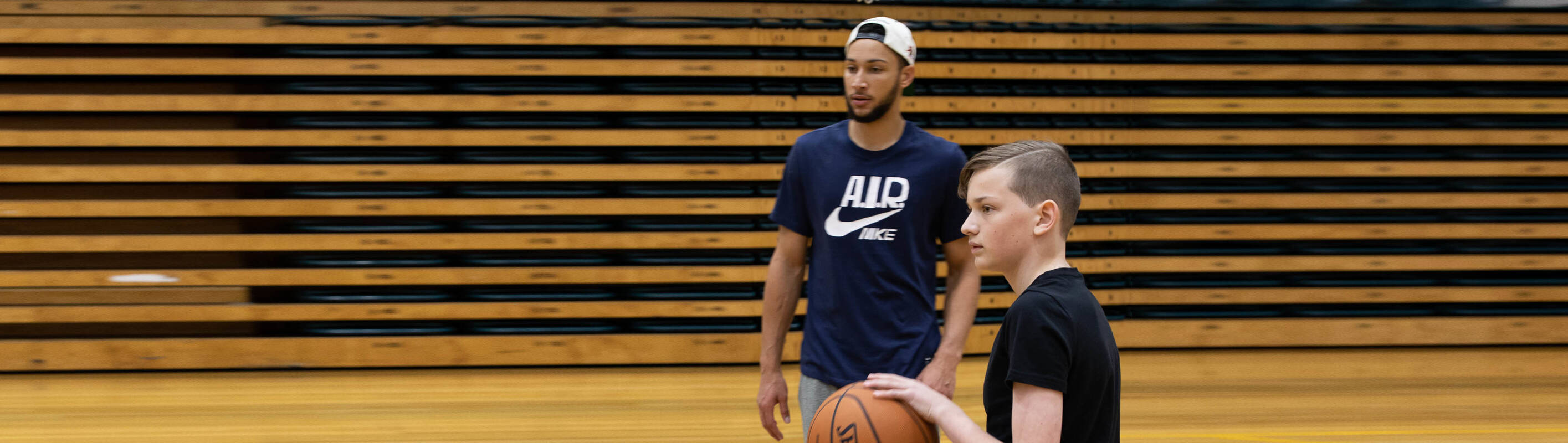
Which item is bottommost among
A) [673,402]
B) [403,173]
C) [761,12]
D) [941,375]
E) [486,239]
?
[673,402]

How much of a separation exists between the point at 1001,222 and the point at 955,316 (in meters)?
0.73

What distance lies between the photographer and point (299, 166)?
4.55 meters

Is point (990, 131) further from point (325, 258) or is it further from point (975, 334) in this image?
point (325, 258)

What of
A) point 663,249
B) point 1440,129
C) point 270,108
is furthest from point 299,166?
point 1440,129

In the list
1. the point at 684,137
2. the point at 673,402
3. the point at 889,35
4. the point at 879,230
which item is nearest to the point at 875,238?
the point at 879,230

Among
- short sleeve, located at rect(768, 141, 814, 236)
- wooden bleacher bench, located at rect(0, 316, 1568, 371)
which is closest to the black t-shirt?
short sleeve, located at rect(768, 141, 814, 236)

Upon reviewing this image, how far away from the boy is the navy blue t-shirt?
57 centimetres

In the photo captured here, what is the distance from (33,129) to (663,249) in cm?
298

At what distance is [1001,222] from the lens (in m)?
1.15

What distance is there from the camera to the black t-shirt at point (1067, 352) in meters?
1.03

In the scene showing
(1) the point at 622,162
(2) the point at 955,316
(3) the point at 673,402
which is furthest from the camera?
(1) the point at 622,162

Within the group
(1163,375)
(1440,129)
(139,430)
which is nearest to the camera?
(139,430)

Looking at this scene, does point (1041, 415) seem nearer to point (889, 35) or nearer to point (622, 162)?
point (889, 35)

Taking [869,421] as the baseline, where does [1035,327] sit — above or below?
above
